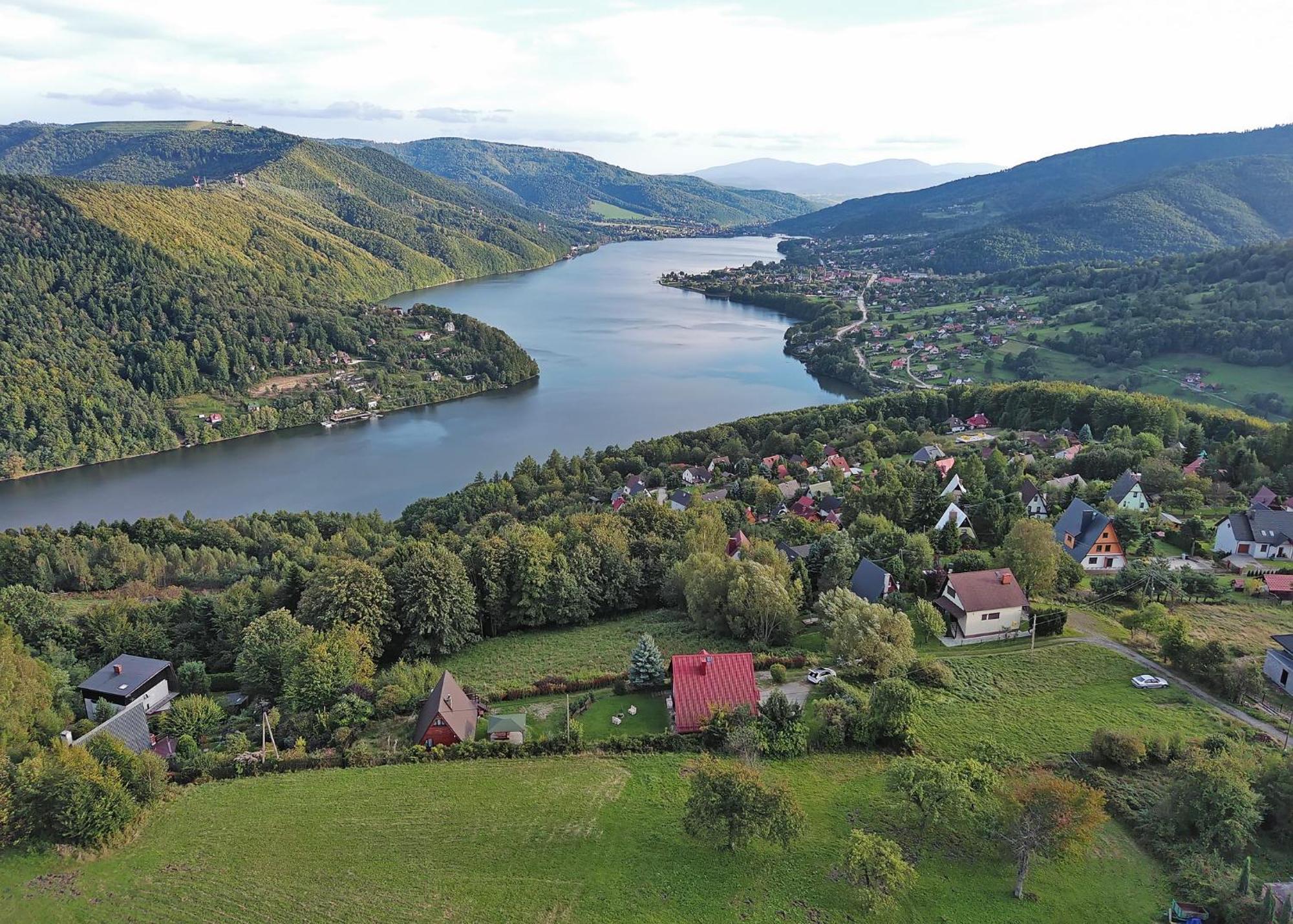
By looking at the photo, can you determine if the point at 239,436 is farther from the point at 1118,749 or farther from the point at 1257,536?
the point at 1257,536

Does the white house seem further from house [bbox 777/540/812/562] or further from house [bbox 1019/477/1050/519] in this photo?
house [bbox 777/540/812/562]

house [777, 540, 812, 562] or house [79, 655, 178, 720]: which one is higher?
house [777, 540, 812, 562]

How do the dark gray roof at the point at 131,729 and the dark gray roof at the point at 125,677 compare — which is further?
the dark gray roof at the point at 125,677

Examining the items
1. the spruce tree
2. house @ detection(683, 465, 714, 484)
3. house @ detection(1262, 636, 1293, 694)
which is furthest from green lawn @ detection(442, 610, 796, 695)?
house @ detection(683, 465, 714, 484)

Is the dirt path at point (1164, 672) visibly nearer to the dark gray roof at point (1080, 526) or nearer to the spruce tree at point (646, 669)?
the dark gray roof at point (1080, 526)

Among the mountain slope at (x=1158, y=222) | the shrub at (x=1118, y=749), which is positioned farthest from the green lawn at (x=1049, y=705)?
the mountain slope at (x=1158, y=222)

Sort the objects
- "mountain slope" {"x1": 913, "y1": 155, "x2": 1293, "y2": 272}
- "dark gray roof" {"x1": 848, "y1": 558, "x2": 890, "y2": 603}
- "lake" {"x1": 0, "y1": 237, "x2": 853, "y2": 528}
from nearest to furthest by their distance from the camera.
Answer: "dark gray roof" {"x1": 848, "y1": 558, "x2": 890, "y2": 603} < "lake" {"x1": 0, "y1": 237, "x2": 853, "y2": 528} < "mountain slope" {"x1": 913, "y1": 155, "x2": 1293, "y2": 272}
